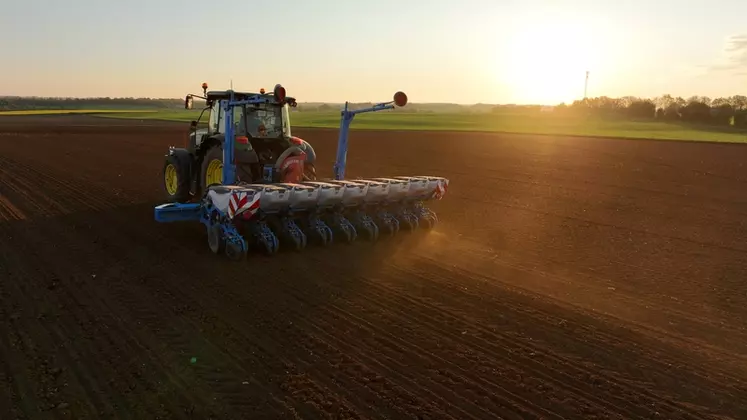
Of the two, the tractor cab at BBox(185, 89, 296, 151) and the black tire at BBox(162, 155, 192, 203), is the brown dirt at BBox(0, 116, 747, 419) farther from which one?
the tractor cab at BBox(185, 89, 296, 151)

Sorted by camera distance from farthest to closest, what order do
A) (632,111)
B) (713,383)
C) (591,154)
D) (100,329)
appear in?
(632,111), (591,154), (100,329), (713,383)

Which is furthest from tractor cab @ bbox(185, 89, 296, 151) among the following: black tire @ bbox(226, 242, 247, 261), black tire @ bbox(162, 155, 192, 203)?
black tire @ bbox(226, 242, 247, 261)

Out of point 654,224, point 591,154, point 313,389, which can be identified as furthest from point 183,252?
point 591,154

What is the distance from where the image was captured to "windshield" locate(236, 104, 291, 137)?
428 inches

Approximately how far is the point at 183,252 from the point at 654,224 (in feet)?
30.7

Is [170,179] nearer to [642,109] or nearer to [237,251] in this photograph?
[237,251]

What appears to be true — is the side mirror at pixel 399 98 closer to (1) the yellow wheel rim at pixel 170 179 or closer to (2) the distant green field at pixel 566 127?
(1) the yellow wheel rim at pixel 170 179

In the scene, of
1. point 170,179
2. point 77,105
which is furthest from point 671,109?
point 77,105

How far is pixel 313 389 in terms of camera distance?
4992mm

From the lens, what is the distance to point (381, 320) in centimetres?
649

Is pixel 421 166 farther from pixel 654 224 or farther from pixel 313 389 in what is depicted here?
pixel 313 389

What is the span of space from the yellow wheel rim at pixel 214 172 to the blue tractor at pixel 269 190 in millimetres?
18

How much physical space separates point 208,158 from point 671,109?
7411cm

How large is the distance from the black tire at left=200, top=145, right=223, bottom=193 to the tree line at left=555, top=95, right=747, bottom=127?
212 ft
